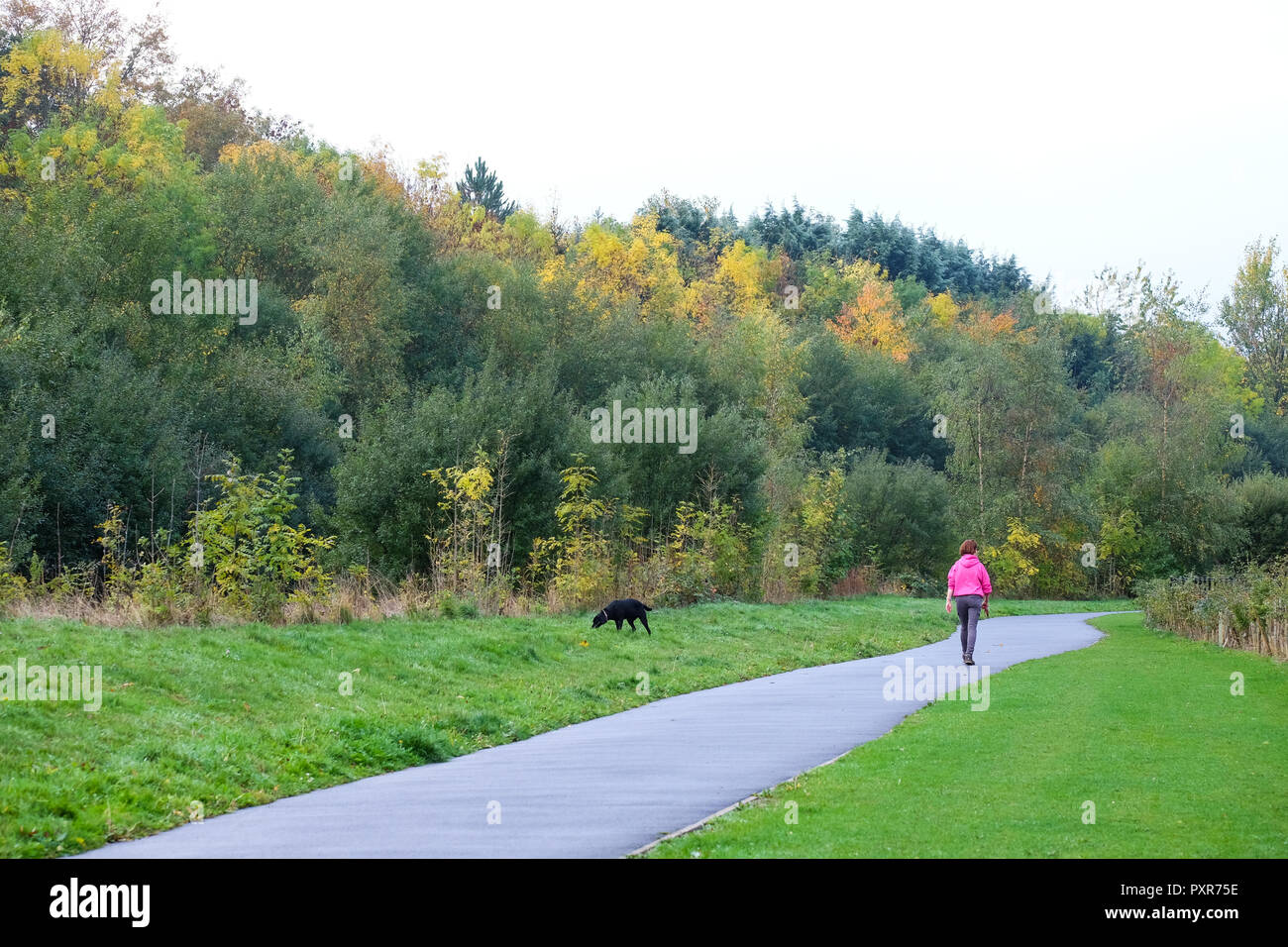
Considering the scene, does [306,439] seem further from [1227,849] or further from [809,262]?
[809,262]

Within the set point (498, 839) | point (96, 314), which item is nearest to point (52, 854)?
point (498, 839)

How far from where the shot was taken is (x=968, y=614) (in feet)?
69.2

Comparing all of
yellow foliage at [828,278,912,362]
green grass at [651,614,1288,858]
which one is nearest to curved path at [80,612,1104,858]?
green grass at [651,614,1288,858]

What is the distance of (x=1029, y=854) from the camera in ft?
24.7

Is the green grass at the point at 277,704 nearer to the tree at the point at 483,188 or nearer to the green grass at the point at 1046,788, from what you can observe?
the green grass at the point at 1046,788

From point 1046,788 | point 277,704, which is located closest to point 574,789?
point 1046,788

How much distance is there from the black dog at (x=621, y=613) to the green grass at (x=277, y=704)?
39cm

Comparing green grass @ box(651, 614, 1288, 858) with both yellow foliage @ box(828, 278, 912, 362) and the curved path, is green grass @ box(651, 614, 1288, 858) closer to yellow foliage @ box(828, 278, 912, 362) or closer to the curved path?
the curved path

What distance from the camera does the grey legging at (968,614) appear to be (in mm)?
20578

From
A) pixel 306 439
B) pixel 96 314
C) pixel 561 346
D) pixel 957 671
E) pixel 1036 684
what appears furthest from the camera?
pixel 561 346

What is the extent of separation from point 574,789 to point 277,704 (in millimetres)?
5169

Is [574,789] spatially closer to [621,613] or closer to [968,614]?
[968,614]

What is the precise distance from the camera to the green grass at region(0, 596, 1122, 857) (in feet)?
32.2

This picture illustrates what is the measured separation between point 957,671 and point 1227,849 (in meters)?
14.5
